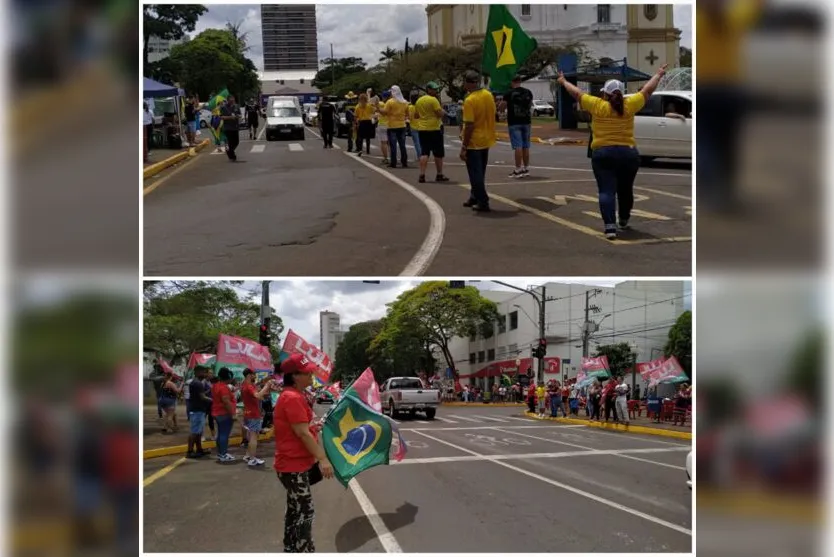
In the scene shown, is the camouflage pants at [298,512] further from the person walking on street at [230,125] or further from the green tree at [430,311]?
the person walking on street at [230,125]

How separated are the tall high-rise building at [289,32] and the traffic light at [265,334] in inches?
83.8

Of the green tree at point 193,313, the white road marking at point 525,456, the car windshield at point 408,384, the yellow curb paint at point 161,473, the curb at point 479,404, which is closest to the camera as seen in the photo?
the green tree at point 193,313

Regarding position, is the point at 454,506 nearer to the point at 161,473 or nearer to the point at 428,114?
the point at 161,473

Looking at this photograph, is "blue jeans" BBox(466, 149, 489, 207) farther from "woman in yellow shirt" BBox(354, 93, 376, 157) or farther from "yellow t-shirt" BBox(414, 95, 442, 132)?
"woman in yellow shirt" BBox(354, 93, 376, 157)

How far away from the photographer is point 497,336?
1177 cm

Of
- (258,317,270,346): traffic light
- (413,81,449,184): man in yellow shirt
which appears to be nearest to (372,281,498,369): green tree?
→ (258,317,270,346): traffic light

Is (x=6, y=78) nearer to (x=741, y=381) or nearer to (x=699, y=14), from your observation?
(x=699, y=14)

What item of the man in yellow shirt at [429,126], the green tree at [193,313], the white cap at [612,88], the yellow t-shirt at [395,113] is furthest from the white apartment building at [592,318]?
the yellow t-shirt at [395,113]

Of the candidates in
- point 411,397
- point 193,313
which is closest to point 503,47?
point 193,313

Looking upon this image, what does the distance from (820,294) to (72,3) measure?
328cm

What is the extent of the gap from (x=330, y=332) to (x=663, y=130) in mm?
10061

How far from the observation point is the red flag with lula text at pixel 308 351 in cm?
471

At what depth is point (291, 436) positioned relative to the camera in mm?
3867

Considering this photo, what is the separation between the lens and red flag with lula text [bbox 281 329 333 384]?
4.71 m
